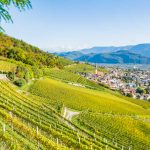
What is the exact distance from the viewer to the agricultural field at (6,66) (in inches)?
5008

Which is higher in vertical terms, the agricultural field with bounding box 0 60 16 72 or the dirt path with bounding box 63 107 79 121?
the agricultural field with bounding box 0 60 16 72

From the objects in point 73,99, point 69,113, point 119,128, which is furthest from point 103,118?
point 73,99

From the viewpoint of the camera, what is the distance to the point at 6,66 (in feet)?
445

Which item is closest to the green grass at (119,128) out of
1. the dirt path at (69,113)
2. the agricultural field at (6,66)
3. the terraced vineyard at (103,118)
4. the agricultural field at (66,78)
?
the terraced vineyard at (103,118)

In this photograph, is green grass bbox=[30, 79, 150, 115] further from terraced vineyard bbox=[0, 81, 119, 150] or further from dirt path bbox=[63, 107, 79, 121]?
terraced vineyard bbox=[0, 81, 119, 150]

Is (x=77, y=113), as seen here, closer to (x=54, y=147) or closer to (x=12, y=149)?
(x=54, y=147)

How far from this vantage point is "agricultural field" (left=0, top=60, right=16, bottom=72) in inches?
5008

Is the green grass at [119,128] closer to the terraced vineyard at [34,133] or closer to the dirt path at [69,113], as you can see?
the dirt path at [69,113]

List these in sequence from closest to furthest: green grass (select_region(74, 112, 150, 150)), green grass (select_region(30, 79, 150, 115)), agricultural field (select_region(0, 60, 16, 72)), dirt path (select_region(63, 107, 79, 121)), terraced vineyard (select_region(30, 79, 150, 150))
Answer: green grass (select_region(74, 112, 150, 150)) < terraced vineyard (select_region(30, 79, 150, 150)) < dirt path (select_region(63, 107, 79, 121)) < green grass (select_region(30, 79, 150, 115)) < agricultural field (select_region(0, 60, 16, 72))

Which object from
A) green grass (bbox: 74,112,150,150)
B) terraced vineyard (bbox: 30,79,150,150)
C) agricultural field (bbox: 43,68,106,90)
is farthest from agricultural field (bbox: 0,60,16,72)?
green grass (bbox: 74,112,150,150)

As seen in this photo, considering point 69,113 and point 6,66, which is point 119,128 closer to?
point 69,113

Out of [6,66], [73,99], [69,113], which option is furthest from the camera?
[6,66]

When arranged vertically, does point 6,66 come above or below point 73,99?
above

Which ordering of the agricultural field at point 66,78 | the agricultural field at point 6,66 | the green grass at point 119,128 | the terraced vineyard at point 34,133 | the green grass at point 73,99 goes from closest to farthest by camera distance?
the terraced vineyard at point 34,133 → the green grass at point 119,128 → the green grass at point 73,99 → the agricultural field at point 6,66 → the agricultural field at point 66,78
